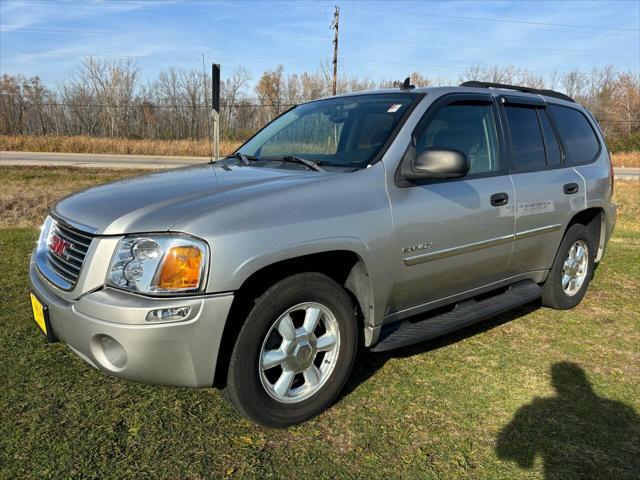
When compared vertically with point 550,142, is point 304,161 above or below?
below

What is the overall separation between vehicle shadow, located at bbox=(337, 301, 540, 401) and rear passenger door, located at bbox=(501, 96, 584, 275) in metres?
0.55

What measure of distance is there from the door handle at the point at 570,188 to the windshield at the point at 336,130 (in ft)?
5.43

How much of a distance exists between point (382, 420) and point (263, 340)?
845mm

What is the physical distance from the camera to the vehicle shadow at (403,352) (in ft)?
10.8

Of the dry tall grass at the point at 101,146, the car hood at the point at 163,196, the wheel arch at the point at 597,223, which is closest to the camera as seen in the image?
the car hood at the point at 163,196

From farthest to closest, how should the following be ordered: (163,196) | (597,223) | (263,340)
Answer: (597,223), (163,196), (263,340)

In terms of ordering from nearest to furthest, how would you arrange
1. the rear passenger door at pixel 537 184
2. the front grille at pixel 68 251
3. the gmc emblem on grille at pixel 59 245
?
1. the front grille at pixel 68 251
2. the gmc emblem on grille at pixel 59 245
3. the rear passenger door at pixel 537 184

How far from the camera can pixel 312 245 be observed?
8.39ft

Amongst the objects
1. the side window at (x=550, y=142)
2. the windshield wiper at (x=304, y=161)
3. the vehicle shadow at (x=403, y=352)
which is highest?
the side window at (x=550, y=142)

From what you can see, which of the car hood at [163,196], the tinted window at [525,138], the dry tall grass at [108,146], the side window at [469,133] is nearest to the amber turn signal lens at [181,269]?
the car hood at [163,196]

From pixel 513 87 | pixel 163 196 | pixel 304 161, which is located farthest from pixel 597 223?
pixel 163 196

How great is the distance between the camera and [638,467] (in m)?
2.43

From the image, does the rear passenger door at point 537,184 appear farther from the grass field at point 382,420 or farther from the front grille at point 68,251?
the front grille at point 68,251

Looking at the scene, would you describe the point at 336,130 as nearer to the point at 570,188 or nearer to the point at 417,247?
the point at 417,247
